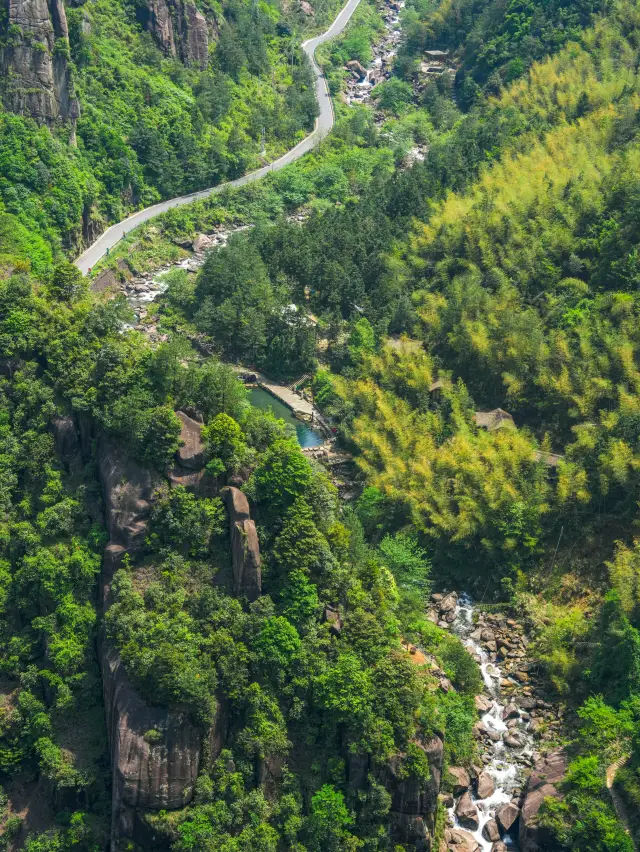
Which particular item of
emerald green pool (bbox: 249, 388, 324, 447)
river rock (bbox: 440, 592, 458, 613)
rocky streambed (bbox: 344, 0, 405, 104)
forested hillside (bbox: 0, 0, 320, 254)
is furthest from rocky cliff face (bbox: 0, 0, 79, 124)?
river rock (bbox: 440, 592, 458, 613)

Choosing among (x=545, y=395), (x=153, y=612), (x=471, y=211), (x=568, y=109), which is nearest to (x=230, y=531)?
(x=153, y=612)

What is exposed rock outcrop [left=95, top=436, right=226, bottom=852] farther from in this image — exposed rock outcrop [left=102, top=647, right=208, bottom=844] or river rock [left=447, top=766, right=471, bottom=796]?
river rock [left=447, top=766, right=471, bottom=796]

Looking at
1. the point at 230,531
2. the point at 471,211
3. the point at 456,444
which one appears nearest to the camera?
the point at 230,531

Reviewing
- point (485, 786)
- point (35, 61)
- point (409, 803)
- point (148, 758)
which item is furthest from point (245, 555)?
point (35, 61)

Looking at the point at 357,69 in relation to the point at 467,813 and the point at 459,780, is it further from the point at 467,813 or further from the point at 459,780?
the point at 467,813

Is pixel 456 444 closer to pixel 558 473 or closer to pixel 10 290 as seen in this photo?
pixel 558 473
